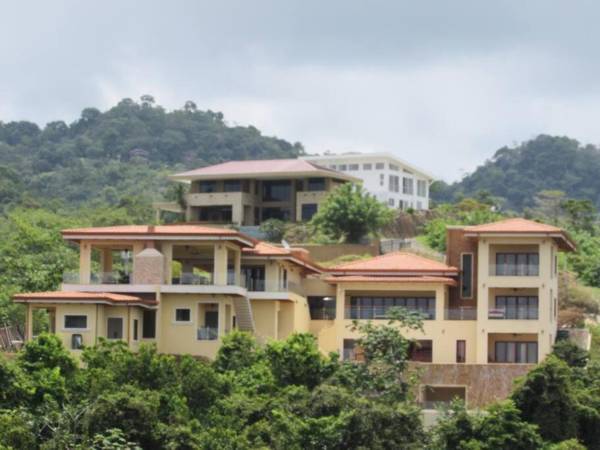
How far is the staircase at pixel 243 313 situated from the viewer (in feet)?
184

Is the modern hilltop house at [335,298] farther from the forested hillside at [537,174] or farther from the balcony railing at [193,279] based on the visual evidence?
the forested hillside at [537,174]

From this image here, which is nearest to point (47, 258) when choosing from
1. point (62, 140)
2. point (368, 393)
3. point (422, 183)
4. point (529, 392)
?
point (368, 393)

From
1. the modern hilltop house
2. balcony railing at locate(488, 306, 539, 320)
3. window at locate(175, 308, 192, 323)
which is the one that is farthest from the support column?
balcony railing at locate(488, 306, 539, 320)

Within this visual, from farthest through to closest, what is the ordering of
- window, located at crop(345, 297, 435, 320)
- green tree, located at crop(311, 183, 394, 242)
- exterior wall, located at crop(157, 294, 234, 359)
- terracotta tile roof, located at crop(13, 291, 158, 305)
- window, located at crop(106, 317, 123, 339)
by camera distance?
green tree, located at crop(311, 183, 394, 242), window, located at crop(345, 297, 435, 320), exterior wall, located at crop(157, 294, 234, 359), window, located at crop(106, 317, 123, 339), terracotta tile roof, located at crop(13, 291, 158, 305)

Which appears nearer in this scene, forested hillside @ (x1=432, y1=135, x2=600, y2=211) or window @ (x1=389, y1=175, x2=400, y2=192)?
window @ (x1=389, y1=175, x2=400, y2=192)

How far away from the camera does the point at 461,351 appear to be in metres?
55.9

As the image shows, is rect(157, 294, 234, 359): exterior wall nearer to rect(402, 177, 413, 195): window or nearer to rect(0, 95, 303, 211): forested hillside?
rect(402, 177, 413, 195): window

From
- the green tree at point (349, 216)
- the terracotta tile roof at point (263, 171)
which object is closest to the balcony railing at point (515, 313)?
the green tree at point (349, 216)

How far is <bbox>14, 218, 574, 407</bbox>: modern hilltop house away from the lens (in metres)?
52.2

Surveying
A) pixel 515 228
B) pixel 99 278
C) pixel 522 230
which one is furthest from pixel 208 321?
pixel 522 230

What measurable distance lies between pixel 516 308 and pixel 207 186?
31.5m

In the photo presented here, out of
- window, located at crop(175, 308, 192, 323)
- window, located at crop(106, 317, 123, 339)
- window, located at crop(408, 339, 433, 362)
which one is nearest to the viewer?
window, located at crop(106, 317, 123, 339)

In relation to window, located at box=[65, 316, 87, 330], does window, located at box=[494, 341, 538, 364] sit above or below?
below

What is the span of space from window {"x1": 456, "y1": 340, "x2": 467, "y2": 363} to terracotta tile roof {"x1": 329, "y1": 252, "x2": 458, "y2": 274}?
2785 mm
